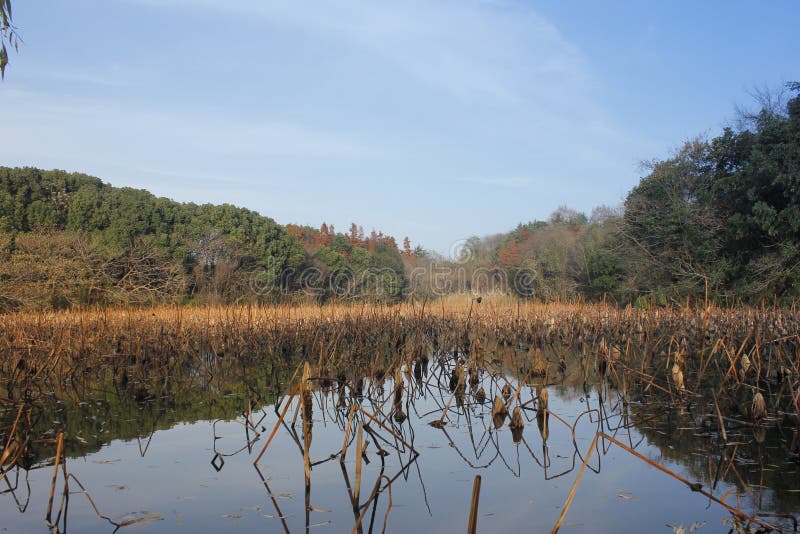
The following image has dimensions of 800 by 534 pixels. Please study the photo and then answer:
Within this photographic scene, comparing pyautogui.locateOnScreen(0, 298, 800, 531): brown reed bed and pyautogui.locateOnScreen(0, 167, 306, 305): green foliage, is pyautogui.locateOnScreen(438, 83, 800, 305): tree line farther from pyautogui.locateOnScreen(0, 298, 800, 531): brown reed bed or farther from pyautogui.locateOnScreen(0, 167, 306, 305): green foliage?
pyautogui.locateOnScreen(0, 167, 306, 305): green foliage

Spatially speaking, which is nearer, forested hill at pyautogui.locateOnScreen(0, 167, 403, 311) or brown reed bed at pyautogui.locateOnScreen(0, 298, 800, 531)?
brown reed bed at pyautogui.locateOnScreen(0, 298, 800, 531)

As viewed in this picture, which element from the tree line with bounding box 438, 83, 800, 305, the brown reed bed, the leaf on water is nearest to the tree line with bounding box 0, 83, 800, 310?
the tree line with bounding box 438, 83, 800, 305

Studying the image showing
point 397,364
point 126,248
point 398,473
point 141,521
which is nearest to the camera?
point 141,521

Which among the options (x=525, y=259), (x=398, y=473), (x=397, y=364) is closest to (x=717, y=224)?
(x=525, y=259)

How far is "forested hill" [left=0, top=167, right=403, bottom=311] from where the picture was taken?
16297 mm

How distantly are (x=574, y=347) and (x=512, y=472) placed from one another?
7.08m

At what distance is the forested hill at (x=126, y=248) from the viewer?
1630 centimetres

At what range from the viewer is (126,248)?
876 inches

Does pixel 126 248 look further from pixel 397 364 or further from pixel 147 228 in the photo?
pixel 397 364

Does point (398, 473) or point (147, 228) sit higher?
point (147, 228)

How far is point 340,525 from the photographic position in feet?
9.34

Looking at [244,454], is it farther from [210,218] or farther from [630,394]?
[210,218]

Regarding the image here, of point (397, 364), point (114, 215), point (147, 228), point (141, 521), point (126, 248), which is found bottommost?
point (141, 521)

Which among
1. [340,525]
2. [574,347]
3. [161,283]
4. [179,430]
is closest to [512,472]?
Answer: [340,525]
